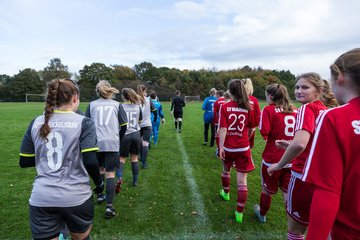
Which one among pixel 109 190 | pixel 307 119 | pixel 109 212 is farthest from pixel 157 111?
pixel 307 119

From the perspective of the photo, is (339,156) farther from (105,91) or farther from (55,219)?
(105,91)

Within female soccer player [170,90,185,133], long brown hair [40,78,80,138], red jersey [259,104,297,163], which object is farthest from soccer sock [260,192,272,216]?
female soccer player [170,90,185,133]

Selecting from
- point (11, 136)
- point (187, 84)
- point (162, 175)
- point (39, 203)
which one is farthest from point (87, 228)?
point (187, 84)

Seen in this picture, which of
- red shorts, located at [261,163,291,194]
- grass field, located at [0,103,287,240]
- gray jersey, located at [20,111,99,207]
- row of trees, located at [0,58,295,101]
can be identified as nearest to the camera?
gray jersey, located at [20,111,99,207]

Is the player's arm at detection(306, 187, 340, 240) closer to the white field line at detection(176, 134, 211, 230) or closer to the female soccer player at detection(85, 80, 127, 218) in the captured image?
the white field line at detection(176, 134, 211, 230)

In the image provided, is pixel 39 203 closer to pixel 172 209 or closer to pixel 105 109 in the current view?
pixel 105 109

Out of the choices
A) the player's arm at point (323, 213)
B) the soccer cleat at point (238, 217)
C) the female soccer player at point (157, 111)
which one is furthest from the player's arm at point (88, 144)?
the female soccer player at point (157, 111)

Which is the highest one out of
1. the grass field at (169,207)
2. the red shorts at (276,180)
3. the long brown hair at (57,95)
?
the long brown hair at (57,95)

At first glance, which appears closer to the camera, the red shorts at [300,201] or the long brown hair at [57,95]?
the long brown hair at [57,95]

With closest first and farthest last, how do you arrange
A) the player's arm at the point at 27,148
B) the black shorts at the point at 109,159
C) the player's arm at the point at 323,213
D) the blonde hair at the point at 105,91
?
the player's arm at the point at 323,213 → the player's arm at the point at 27,148 → the blonde hair at the point at 105,91 → the black shorts at the point at 109,159

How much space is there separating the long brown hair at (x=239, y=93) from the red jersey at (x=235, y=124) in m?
0.07

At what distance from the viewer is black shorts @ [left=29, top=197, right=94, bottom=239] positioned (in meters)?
2.24

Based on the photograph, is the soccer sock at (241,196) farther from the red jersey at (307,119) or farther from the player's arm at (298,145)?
the player's arm at (298,145)

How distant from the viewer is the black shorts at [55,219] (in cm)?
224
